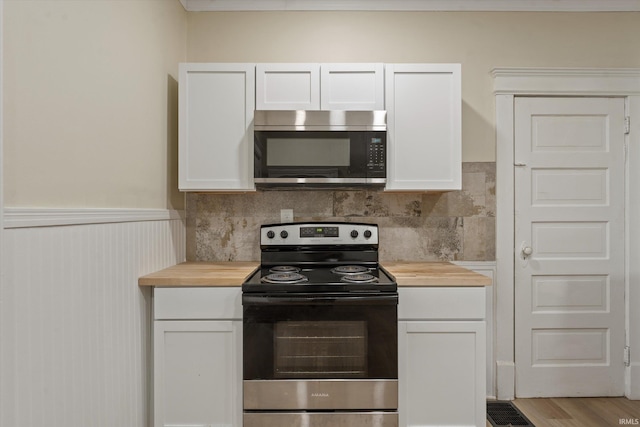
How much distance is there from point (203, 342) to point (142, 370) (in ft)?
1.11

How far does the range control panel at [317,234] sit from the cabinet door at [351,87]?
68 cm

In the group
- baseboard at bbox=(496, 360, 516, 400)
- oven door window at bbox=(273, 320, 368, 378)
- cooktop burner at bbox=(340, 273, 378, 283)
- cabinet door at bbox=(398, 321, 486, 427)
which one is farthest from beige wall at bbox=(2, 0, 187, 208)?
baseboard at bbox=(496, 360, 516, 400)

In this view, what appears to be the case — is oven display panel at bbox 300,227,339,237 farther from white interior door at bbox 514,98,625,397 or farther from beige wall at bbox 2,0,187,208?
white interior door at bbox 514,98,625,397

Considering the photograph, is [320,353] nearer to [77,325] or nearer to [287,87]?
[77,325]

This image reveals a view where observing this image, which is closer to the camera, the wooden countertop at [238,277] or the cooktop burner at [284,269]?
the wooden countertop at [238,277]

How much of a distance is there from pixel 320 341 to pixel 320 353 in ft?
0.19

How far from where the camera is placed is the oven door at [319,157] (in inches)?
93.7

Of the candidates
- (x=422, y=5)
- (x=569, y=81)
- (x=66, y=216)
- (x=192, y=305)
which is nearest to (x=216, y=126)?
(x=192, y=305)

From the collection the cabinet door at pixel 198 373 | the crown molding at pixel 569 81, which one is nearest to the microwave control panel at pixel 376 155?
the crown molding at pixel 569 81

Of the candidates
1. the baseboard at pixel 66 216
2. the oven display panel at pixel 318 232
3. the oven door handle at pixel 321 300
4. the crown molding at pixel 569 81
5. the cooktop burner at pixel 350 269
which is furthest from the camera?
the crown molding at pixel 569 81

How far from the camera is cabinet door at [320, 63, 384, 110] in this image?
7.96 feet

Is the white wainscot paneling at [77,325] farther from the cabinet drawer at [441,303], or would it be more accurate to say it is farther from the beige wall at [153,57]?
the cabinet drawer at [441,303]

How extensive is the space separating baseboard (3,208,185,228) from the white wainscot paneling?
0.02 m

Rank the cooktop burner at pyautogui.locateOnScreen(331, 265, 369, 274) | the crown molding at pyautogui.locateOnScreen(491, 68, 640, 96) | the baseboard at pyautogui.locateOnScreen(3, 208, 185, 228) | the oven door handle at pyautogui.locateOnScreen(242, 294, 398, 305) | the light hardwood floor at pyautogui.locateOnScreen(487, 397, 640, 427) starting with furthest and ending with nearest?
the crown molding at pyautogui.locateOnScreen(491, 68, 640, 96) → the light hardwood floor at pyautogui.locateOnScreen(487, 397, 640, 427) → the cooktop burner at pyautogui.locateOnScreen(331, 265, 369, 274) → the oven door handle at pyautogui.locateOnScreen(242, 294, 398, 305) → the baseboard at pyautogui.locateOnScreen(3, 208, 185, 228)
